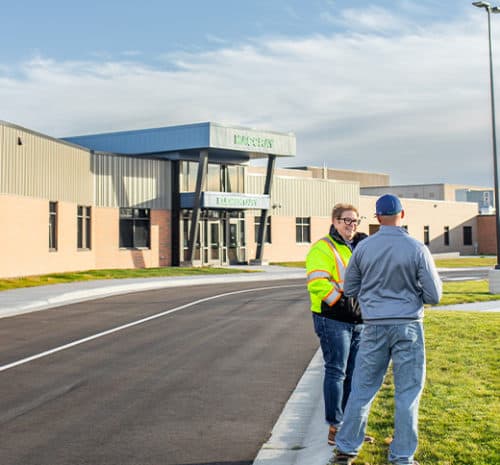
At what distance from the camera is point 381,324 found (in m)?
5.82

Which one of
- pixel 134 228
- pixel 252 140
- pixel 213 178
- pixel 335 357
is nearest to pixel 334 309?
pixel 335 357

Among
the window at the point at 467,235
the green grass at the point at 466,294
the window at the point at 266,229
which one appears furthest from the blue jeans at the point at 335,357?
the window at the point at 467,235

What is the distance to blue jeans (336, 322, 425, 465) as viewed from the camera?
576cm

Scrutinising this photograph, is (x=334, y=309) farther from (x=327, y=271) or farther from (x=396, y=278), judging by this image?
(x=396, y=278)

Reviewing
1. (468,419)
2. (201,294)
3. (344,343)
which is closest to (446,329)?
(468,419)

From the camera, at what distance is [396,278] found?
5844 mm

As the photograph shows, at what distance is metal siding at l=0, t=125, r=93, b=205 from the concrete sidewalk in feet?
15.4

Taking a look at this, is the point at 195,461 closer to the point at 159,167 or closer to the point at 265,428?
the point at 265,428

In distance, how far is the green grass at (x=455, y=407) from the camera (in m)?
6.26

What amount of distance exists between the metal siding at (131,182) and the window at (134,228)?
367 millimetres

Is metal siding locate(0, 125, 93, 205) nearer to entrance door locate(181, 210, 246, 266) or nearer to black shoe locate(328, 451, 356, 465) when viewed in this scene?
entrance door locate(181, 210, 246, 266)

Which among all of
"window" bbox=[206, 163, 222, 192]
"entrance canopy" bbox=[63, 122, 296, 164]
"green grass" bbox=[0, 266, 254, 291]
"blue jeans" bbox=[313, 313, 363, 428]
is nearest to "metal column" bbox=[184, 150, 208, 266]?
"entrance canopy" bbox=[63, 122, 296, 164]

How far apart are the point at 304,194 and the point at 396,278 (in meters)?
44.6

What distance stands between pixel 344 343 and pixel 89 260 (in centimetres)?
3065
